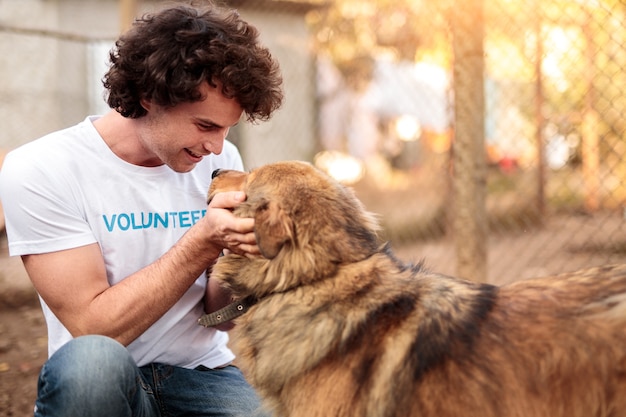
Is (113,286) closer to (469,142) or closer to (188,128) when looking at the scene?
(188,128)

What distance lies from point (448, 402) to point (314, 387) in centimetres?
43

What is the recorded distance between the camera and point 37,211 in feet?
8.66

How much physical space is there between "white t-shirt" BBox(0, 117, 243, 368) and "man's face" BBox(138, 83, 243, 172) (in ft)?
0.50

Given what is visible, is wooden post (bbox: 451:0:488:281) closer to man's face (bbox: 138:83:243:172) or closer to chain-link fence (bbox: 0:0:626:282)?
chain-link fence (bbox: 0:0:626:282)

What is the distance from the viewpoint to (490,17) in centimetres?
521

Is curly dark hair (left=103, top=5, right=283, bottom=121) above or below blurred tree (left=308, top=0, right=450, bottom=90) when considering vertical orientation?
below

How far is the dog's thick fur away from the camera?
2156 millimetres

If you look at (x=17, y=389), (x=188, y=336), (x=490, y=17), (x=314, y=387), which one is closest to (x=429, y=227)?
(x=490, y=17)

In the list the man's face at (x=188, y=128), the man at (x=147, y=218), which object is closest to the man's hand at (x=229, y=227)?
the man at (x=147, y=218)

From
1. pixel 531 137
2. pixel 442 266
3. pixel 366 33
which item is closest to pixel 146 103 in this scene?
pixel 442 266

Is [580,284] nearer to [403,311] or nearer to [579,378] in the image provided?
[579,378]

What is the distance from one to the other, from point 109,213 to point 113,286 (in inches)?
11.9

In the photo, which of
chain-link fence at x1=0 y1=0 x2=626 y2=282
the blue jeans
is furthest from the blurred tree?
the blue jeans

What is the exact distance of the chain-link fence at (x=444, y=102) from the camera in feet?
18.3
